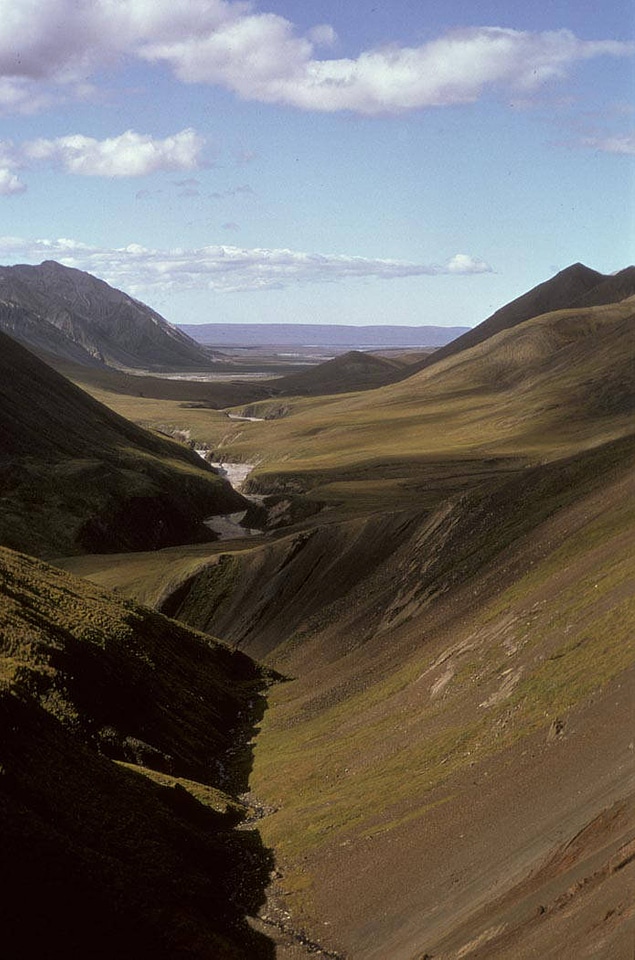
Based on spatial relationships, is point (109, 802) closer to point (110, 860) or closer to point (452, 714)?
point (110, 860)

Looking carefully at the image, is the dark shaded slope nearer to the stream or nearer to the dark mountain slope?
the stream

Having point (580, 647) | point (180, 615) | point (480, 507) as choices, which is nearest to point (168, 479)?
point (180, 615)

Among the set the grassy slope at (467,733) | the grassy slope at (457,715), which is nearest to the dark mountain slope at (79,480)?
the grassy slope at (457,715)

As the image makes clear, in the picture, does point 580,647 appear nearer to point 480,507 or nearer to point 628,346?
point 480,507

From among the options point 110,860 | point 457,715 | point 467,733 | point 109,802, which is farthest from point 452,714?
point 110,860

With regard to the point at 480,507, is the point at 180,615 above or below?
below

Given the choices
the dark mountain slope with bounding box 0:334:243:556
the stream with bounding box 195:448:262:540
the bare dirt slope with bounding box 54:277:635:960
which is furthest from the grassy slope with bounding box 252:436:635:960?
the dark mountain slope with bounding box 0:334:243:556
